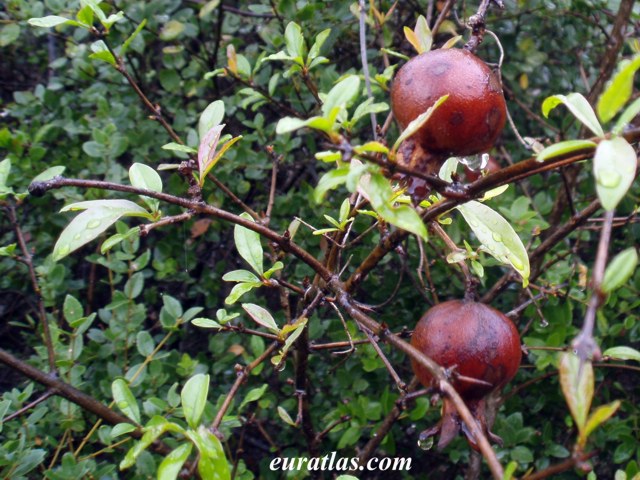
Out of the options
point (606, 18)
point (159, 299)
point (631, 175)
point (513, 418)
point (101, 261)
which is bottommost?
point (159, 299)

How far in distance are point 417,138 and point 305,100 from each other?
933mm

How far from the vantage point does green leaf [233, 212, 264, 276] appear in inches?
34.0

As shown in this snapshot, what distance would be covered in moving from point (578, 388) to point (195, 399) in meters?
0.41

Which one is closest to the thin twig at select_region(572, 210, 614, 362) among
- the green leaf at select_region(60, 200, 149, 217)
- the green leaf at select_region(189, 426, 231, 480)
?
the green leaf at select_region(189, 426, 231, 480)

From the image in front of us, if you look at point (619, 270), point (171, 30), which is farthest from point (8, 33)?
point (619, 270)

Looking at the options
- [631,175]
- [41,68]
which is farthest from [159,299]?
[631,175]

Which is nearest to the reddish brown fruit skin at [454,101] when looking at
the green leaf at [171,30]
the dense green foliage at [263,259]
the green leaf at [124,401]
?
the dense green foliage at [263,259]

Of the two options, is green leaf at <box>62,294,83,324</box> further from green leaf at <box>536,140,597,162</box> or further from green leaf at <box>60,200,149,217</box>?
→ green leaf at <box>536,140,597,162</box>

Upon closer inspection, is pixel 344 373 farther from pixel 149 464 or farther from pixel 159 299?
pixel 159 299

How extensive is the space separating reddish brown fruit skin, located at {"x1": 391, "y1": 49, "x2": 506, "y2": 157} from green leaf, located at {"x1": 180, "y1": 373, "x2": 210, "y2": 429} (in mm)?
356

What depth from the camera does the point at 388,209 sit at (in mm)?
555

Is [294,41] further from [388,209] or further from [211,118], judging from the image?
[388,209]

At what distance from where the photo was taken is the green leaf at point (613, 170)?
17.2 inches

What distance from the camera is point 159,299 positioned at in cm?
172
